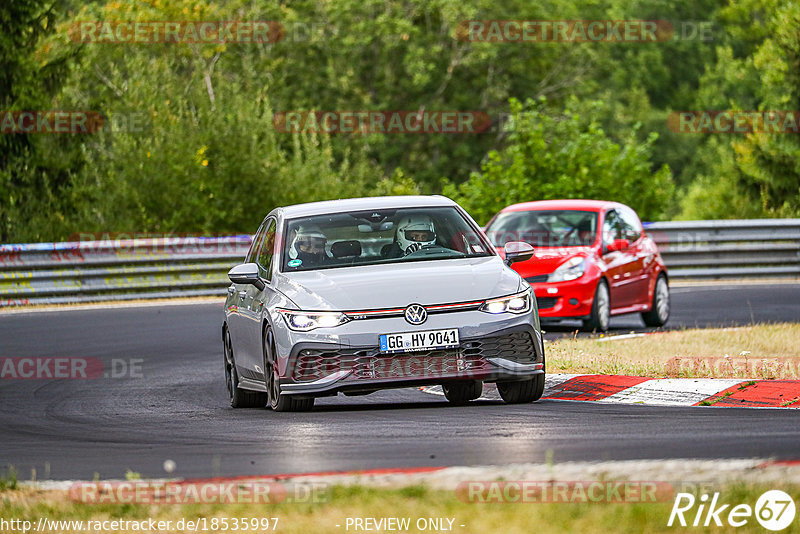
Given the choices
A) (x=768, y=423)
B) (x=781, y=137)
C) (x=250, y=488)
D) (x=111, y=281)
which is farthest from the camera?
(x=781, y=137)

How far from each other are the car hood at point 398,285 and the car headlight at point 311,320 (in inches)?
1.8

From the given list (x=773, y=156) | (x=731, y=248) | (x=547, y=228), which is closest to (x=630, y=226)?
(x=547, y=228)

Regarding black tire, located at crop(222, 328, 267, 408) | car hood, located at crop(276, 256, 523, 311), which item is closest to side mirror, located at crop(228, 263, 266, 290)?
car hood, located at crop(276, 256, 523, 311)

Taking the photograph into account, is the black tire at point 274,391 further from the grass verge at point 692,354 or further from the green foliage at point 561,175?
the green foliage at point 561,175

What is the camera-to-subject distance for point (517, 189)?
3244 centimetres

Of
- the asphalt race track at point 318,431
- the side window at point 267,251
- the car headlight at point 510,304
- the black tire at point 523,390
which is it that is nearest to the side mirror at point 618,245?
the asphalt race track at point 318,431

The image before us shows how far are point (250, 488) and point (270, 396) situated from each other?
425 centimetres

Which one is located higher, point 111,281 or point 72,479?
point 72,479

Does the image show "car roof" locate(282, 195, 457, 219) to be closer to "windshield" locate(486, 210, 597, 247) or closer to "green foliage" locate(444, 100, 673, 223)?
"windshield" locate(486, 210, 597, 247)

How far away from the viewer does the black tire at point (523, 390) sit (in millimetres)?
10891

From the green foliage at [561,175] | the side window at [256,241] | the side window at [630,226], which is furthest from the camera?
the green foliage at [561,175]

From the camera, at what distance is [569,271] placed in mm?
18672

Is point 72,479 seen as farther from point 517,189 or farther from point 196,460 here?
point 517,189

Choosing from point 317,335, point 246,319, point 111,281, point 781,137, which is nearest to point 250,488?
point 317,335
